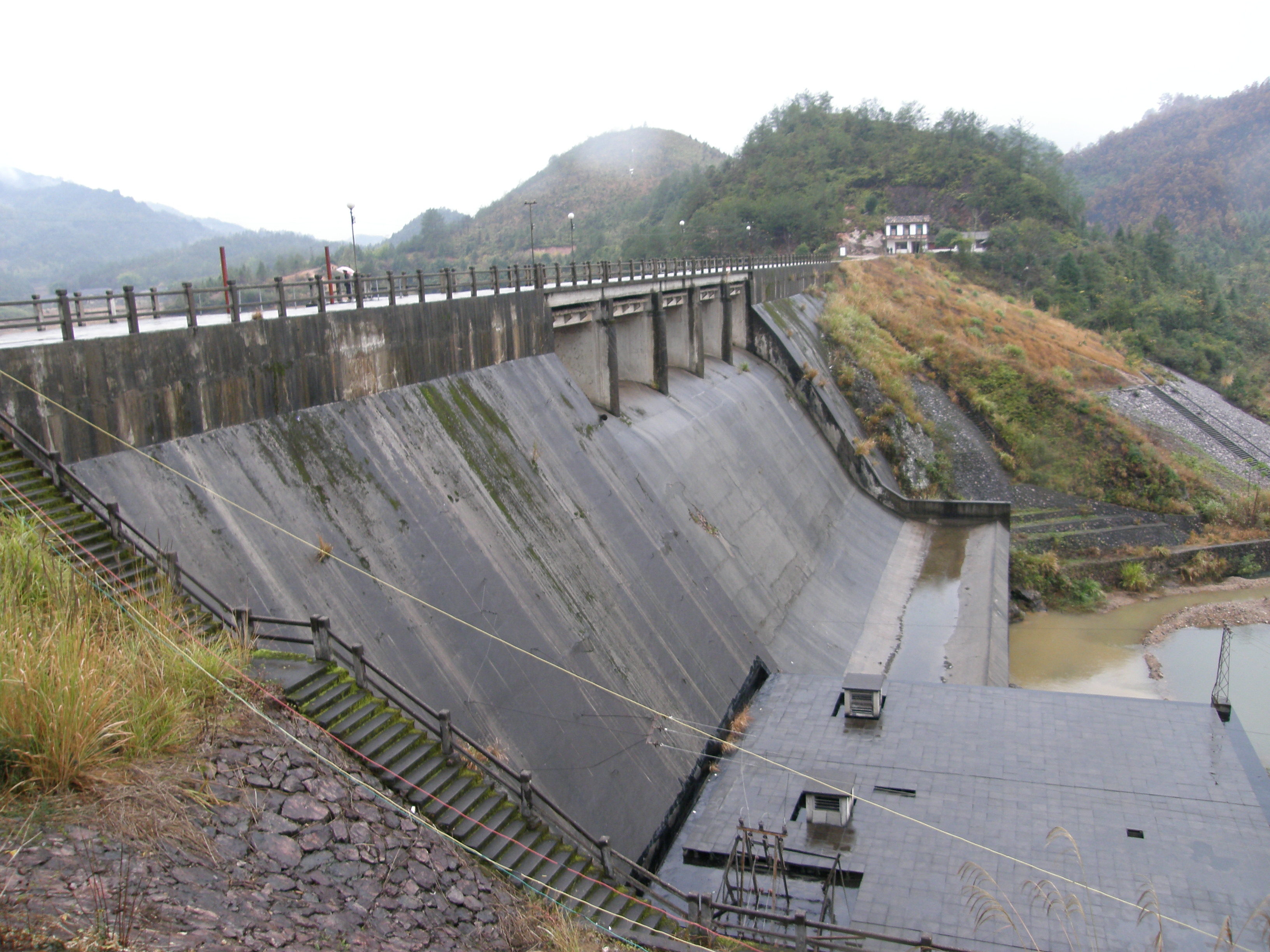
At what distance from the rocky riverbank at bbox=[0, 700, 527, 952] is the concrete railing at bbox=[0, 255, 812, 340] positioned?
20.3 ft

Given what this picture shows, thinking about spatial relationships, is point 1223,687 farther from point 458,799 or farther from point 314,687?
point 314,687

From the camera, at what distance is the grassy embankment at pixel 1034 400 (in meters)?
38.6

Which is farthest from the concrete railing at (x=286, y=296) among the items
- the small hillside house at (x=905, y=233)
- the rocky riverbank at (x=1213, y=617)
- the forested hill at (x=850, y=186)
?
the small hillside house at (x=905, y=233)

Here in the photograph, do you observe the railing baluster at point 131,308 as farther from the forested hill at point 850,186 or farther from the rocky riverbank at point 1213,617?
the forested hill at point 850,186

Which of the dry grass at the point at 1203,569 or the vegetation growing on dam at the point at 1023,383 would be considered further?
the vegetation growing on dam at the point at 1023,383

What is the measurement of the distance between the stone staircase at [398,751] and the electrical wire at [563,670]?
121cm

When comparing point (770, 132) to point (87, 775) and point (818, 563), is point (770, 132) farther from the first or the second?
point (87, 775)

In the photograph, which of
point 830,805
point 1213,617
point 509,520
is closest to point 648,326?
point 509,520

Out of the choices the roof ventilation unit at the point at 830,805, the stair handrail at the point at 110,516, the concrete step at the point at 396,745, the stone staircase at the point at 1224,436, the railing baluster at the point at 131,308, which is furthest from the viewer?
the stone staircase at the point at 1224,436

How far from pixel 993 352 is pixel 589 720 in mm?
39826

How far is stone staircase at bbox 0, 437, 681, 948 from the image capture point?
10250 mm

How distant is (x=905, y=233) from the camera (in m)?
93.5

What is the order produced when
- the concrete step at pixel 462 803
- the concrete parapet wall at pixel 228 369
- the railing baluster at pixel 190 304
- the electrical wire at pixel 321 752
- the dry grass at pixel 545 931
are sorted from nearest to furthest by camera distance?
the dry grass at pixel 545 931
the electrical wire at pixel 321 752
the concrete step at pixel 462 803
the concrete parapet wall at pixel 228 369
the railing baluster at pixel 190 304

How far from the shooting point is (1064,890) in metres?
12.2
